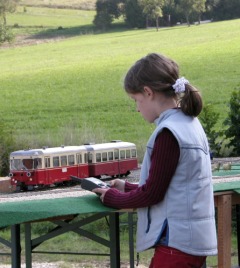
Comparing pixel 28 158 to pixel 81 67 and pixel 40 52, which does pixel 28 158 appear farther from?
pixel 40 52

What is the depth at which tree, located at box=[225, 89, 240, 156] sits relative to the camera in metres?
23.2

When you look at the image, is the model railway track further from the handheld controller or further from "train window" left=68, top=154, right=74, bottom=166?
the handheld controller

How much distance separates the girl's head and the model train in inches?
638

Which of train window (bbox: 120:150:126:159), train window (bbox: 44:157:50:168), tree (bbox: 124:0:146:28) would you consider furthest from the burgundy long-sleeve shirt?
tree (bbox: 124:0:146:28)

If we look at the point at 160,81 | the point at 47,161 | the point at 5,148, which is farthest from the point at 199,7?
the point at 160,81

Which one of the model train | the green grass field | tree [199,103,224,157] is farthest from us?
the green grass field

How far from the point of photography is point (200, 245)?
3895 millimetres

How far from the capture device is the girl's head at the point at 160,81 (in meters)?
3.94

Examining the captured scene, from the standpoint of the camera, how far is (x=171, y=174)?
389cm

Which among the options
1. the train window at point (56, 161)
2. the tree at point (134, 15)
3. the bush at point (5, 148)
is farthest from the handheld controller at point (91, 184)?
the tree at point (134, 15)

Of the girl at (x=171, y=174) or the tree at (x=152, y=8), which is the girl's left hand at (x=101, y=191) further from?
the tree at (x=152, y=8)

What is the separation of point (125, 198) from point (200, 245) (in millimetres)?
418

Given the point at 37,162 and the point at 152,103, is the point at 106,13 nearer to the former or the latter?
the point at 37,162

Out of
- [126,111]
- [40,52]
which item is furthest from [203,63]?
[40,52]
